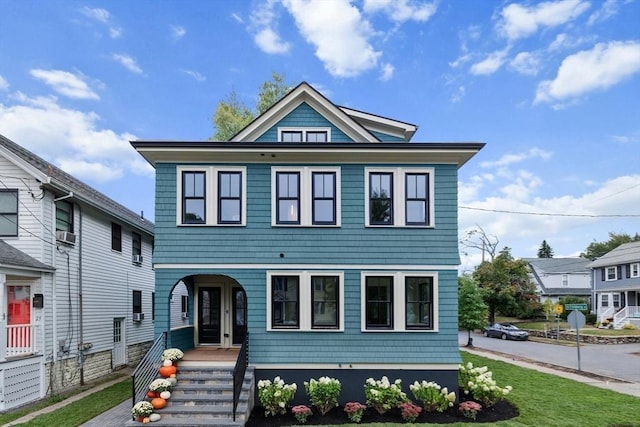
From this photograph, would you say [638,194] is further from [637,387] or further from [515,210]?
[637,387]

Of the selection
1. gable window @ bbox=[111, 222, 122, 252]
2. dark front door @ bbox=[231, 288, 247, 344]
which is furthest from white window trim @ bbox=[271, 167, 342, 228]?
gable window @ bbox=[111, 222, 122, 252]

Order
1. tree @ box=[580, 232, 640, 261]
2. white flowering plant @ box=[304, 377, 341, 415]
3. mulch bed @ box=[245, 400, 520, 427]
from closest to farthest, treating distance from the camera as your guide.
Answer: mulch bed @ box=[245, 400, 520, 427], white flowering plant @ box=[304, 377, 341, 415], tree @ box=[580, 232, 640, 261]

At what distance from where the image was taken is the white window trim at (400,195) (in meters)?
10.9

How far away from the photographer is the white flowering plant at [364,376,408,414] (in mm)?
9508

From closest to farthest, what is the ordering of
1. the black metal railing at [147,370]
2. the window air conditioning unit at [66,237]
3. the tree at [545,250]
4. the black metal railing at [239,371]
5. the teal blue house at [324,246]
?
the black metal railing at [239,371] < the black metal railing at [147,370] < the teal blue house at [324,246] < the window air conditioning unit at [66,237] < the tree at [545,250]

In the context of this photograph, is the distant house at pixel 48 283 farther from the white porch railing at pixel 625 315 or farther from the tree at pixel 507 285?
the white porch railing at pixel 625 315

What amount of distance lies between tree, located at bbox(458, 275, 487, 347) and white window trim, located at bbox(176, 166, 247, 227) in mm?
18615

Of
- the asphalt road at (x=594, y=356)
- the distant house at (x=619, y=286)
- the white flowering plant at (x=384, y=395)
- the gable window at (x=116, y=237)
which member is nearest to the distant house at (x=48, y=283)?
the gable window at (x=116, y=237)

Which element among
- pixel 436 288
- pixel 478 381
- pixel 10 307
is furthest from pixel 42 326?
pixel 478 381

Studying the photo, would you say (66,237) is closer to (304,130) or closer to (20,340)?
(20,340)

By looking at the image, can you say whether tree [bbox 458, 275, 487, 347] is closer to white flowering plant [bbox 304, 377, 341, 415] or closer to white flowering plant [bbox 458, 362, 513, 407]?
white flowering plant [bbox 458, 362, 513, 407]

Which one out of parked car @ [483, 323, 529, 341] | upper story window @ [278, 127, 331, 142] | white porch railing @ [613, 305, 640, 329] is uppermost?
upper story window @ [278, 127, 331, 142]

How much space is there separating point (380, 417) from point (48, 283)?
10.8 m

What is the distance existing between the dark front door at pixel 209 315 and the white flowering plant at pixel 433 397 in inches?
240
